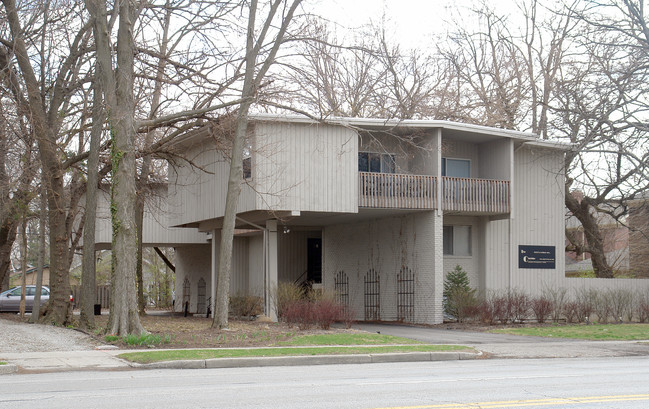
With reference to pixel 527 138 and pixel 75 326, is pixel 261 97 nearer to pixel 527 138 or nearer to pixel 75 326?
pixel 75 326

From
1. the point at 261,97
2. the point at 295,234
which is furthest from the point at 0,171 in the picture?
the point at 295,234

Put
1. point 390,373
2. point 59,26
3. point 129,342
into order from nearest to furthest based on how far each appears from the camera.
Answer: point 390,373, point 129,342, point 59,26

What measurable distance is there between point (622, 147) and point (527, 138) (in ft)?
15.5

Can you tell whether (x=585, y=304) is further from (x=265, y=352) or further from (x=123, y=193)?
(x=123, y=193)

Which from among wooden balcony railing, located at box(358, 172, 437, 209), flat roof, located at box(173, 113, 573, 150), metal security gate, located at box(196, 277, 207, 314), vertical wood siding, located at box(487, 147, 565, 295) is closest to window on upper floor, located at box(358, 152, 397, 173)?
flat roof, located at box(173, 113, 573, 150)

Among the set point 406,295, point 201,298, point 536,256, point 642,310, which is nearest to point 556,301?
point 536,256

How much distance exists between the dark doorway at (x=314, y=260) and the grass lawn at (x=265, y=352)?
58.5 feet

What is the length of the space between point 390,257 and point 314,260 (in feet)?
20.6

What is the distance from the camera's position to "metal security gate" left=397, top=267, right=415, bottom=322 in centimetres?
2950

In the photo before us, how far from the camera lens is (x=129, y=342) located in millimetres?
17719

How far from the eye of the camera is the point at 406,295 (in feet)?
98.0

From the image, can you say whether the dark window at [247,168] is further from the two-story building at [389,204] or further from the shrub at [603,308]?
the shrub at [603,308]

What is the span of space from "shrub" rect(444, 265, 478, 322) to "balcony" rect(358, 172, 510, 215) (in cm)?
260

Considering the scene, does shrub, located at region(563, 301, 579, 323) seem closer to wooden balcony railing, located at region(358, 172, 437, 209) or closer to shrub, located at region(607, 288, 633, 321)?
shrub, located at region(607, 288, 633, 321)
